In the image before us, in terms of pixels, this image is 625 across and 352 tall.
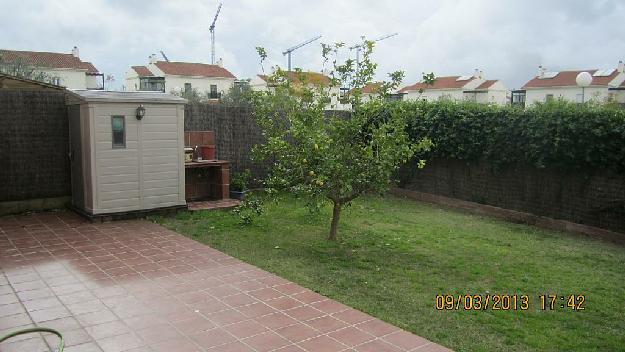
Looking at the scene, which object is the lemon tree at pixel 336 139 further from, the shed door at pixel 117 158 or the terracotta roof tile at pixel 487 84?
the terracotta roof tile at pixel 487 84

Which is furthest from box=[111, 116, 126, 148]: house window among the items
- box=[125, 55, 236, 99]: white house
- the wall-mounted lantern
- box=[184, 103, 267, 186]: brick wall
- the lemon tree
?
box=[125, 55, 236, 99]: white house

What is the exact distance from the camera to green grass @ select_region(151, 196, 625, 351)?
3.79 metres

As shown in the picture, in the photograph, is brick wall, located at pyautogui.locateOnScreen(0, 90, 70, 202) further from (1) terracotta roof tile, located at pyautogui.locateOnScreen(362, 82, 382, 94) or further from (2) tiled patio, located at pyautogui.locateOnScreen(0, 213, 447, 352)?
(1) terracotta roof tile, located at pyautogui.locateOnScreen(362, 82, 382, 94)

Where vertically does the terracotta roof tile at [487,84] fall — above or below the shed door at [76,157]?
above

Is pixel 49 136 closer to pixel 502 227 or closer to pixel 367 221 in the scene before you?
pixel 367 221

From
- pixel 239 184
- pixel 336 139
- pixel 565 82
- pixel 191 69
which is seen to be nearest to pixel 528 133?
pixel 336 139

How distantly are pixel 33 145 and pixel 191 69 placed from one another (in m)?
42.9

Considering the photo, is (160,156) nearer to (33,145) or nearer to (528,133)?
(33,145)

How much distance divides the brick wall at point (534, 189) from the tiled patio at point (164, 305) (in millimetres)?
5135

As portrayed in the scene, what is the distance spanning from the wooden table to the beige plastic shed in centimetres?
87

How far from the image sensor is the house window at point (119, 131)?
737 cm

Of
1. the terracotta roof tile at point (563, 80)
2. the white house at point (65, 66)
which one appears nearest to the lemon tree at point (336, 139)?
the white house at point (65, 66)

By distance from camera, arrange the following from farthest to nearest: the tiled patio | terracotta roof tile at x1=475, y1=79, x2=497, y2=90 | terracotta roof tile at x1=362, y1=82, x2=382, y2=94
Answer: terracotta roof tile at x1=475, y1=79, x2=497, y2=90
terracotta roof tile at x1=362, y1=82, x2=382, y2=94
the tiled patio

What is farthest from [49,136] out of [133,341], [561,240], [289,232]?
[561,240]
